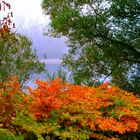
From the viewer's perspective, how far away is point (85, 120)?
9812 millimetres

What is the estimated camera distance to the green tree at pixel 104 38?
839 inches

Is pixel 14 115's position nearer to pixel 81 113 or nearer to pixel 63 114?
pixel 63 114

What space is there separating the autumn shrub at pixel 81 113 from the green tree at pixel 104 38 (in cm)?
998

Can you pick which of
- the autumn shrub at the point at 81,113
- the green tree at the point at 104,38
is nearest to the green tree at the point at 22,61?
the green tree at the point at 104,38

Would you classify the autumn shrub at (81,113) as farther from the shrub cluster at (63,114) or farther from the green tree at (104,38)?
the green tree at (104,38)

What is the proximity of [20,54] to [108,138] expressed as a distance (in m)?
22.6

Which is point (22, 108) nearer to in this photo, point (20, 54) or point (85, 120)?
point (85, 120)

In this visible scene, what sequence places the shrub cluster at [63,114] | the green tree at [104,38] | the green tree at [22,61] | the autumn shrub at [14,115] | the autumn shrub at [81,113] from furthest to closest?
the green tree at [22,61] < the green tree at [104,38] < the autumn shrub at [81,113] < the shrub cluster at [63,114] < the autumn shrub at [14,115]

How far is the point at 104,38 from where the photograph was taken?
22.5 meters

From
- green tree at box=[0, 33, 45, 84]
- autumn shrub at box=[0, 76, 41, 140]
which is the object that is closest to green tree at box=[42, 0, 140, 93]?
green tree at box=[0, 33, 45, 84]

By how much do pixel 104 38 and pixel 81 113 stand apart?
1271 cm

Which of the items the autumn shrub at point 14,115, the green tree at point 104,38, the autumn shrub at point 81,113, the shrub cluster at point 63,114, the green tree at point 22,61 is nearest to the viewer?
the autumn shrub at point 14,115

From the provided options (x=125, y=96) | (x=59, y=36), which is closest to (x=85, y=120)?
(x=125, y=96)

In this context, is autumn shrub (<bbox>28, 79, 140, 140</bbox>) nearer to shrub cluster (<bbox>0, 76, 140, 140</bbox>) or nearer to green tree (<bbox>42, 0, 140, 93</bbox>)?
shrub cluster (<bbox>0, 76, 140, 140</bbox>)
